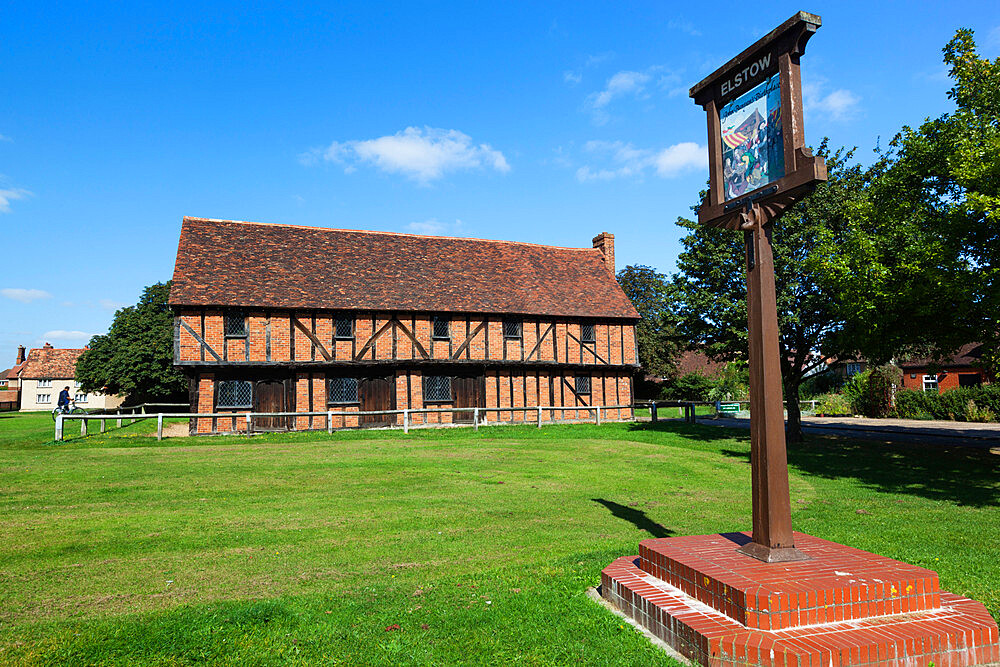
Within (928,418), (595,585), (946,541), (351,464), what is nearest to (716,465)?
(946,541)

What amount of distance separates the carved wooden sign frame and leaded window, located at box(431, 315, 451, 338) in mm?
21115

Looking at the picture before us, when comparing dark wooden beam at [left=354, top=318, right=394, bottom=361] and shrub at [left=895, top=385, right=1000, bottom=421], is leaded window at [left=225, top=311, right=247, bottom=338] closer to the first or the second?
dark wooden beam at [left=354, top=318, right=394, bottom=361]

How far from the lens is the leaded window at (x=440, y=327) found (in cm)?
2730

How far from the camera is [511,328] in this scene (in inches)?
1126

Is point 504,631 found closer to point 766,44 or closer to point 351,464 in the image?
point 766,44

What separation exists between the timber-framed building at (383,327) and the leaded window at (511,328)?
0.06 meters

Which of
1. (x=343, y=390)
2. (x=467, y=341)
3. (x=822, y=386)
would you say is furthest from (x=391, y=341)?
(x=822, y=386)

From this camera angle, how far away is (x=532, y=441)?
812 inches

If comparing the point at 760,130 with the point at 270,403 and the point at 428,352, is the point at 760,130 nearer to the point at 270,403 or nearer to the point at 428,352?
the point at 428,352

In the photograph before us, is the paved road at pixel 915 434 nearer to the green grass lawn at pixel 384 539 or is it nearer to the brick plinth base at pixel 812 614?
the green grass lawn at pixel 384 539

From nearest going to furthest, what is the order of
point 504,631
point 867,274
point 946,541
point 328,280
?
point 504,631
point 946,541
point 867,274
point 328,280

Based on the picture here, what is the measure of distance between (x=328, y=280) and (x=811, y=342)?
741 inches

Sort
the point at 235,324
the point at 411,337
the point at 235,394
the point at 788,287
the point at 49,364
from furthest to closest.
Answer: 1. the point at 49,364
2. the point at 411,337
3. the point at 235,394
4. the point at 235,324
5. the point at 788,287

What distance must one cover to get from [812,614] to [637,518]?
199 inches
